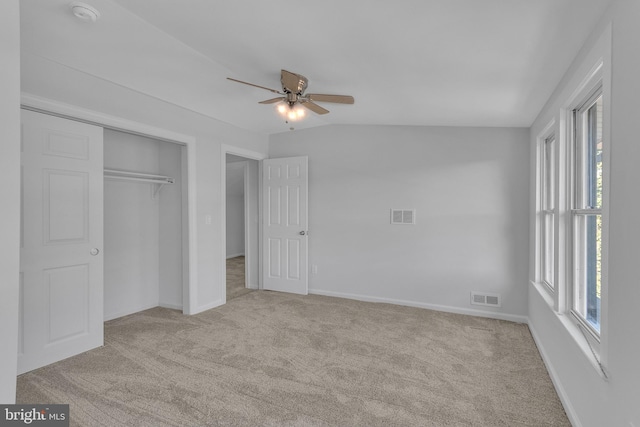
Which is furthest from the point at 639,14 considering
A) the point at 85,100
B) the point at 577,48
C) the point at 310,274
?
the point at 310,274

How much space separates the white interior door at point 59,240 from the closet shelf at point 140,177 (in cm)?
55

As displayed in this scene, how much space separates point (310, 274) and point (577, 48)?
12.8ft

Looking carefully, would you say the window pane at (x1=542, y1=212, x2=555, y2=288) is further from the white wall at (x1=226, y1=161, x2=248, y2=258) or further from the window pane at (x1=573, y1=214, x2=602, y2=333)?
the white wall at (x1=226, y1=161, x2=248, y2=258)

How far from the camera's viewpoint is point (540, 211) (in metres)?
3.34

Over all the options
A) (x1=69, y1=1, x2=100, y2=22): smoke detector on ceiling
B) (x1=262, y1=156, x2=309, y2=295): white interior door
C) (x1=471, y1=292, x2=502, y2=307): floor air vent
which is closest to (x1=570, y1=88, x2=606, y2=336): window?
(x1=471, y1=292, x2=502, y2=307): floor air vent

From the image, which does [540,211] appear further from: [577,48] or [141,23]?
[141,23]

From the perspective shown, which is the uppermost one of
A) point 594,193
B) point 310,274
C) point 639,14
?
point 639,14

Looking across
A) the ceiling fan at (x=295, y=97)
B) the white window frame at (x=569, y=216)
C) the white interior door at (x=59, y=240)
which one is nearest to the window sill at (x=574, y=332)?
the white window frame at (x=569, y=216)

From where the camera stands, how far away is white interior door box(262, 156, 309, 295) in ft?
15.7

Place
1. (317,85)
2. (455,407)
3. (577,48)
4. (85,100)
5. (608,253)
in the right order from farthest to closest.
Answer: (317,85), (85,100), (455,407), (577,48), (608,253)

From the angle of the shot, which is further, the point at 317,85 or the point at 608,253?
the point at 317,85

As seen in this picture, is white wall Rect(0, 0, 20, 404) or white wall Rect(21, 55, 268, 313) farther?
white wall Rect(21, 55, 268, 313)

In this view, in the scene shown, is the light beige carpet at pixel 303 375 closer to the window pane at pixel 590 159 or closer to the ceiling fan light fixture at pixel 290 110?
the window pane at pixel 590 159

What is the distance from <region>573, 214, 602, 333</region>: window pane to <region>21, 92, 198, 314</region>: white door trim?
3.57 m
